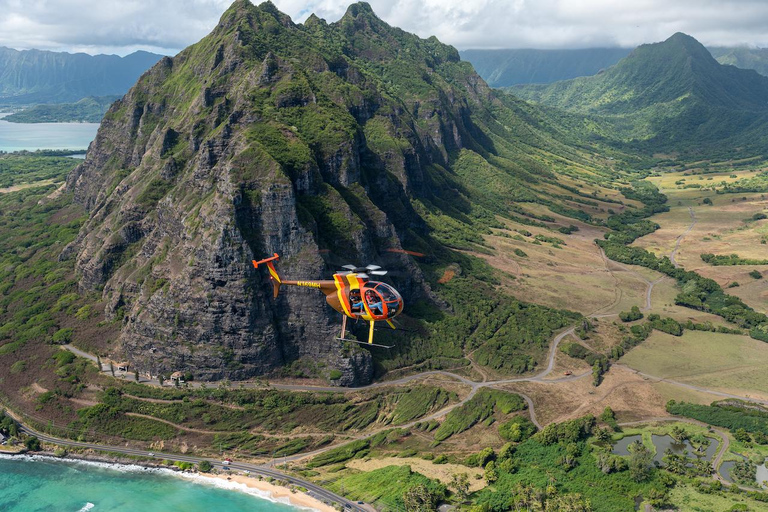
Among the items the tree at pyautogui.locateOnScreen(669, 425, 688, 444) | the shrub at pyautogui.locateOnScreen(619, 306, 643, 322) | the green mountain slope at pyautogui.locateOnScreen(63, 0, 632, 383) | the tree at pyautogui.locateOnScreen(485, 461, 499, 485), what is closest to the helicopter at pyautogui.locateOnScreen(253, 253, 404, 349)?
the tree at pyautogui.locateOnScreen(485, 461, 499, 485)

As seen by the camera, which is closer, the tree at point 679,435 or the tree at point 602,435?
the tree at point 602,435

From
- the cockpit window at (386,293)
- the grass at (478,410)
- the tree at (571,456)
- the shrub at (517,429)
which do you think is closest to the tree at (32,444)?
the grass at (478,410)

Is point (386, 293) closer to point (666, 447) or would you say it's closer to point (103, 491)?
point (103, 491)

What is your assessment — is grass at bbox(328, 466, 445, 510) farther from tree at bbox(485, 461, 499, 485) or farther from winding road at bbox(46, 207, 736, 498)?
tree at bbox(485, 461, 499, 485)

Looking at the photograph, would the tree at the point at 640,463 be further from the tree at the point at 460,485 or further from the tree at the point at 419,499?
the tree at the point at 419,499

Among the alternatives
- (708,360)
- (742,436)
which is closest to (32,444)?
(742,436)
